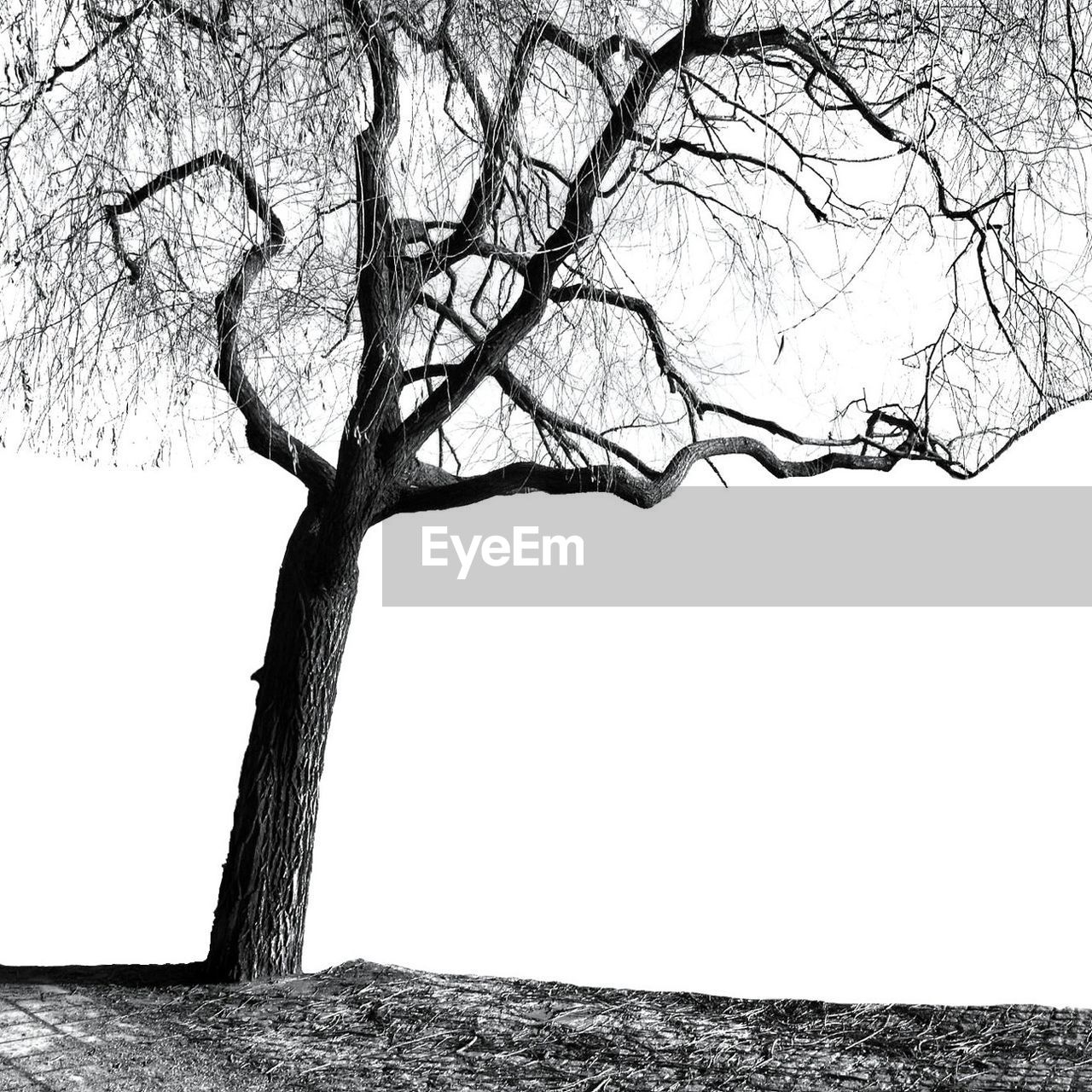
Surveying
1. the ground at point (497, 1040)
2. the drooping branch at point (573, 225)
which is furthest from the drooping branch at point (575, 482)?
the ground at point (497, 1040)

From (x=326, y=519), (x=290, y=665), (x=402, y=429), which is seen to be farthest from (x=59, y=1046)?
(x=402, y=429)

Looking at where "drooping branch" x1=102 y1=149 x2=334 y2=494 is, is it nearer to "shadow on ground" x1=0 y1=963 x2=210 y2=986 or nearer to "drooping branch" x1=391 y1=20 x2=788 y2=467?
"drooping branch" x1=391 y1=20 x2=788 y2=467

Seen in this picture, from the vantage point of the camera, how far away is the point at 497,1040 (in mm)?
4441

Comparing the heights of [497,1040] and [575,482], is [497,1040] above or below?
below

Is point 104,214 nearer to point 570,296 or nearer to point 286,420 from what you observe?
point 286,420

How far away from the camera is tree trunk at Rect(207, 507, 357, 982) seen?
16.6ft

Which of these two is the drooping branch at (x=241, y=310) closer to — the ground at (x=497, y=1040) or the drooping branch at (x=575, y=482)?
the drooping branch at (x=575, y=482)

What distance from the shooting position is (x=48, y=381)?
4.37 metres

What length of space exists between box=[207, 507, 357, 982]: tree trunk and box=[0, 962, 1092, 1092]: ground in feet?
0.54

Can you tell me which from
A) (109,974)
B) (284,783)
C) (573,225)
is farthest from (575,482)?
(109,974)

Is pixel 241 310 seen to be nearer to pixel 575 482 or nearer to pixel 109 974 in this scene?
pixel 575 482

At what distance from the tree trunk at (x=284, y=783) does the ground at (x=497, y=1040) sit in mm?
164

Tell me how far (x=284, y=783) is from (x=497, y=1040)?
130cm

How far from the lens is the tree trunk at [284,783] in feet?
16.6
